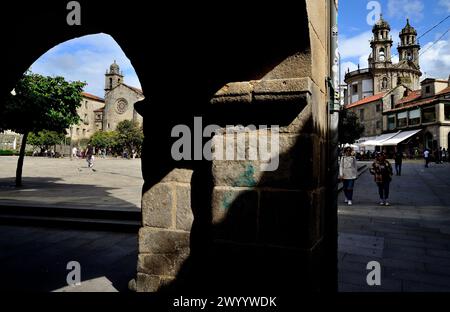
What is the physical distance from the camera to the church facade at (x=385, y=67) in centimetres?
5094

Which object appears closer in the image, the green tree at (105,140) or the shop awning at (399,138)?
the shop awning at (399,138)

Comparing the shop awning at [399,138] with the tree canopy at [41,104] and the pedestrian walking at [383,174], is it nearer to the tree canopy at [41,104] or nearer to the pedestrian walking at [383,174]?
the pedestrian walking at [383,174]

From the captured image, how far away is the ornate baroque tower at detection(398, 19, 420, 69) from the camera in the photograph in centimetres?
5354

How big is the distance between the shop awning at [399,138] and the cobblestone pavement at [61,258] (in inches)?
1385

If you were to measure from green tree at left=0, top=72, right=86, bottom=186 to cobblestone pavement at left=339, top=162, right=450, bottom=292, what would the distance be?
9500 millimetres

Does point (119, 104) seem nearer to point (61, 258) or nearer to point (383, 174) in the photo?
point (383, 174)

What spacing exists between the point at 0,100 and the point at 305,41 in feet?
10.5

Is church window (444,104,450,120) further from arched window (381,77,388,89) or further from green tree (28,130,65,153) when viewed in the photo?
green tree (28,130,65,153)

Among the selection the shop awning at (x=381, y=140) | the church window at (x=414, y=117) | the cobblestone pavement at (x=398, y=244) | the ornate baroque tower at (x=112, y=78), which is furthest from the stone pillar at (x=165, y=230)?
the ornate baroque tower at (x=112, y=78)

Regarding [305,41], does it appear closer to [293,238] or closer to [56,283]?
[293,238]

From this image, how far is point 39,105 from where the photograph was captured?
10.1m

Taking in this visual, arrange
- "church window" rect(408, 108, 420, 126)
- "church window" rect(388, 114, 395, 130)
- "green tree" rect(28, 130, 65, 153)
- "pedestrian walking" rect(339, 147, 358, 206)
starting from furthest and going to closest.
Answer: "green tree" rect(28, 130, 65, 153), "church window" rect(388, 114, 395, 130), "church window" rect(408, 108, 420, 126), "pedestrian walking" rect(339, 147, 358, 206)

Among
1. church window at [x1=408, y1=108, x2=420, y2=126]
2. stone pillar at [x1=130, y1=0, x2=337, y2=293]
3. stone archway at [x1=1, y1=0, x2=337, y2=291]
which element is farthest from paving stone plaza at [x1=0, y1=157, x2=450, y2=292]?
church window at [x1=408, y1=108, x2=420, y2=126]
